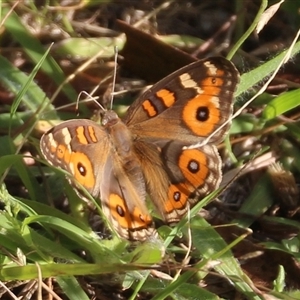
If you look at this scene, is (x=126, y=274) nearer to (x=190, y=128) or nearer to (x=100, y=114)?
(x=190, y=128)

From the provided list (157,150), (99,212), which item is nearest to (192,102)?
(157,150)

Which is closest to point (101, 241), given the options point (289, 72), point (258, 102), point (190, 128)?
point (190, 128)

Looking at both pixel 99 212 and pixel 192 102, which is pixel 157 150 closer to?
pixel 192 102

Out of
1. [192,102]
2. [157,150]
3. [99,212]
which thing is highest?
[192,102]

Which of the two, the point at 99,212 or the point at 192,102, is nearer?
the point at 192,102

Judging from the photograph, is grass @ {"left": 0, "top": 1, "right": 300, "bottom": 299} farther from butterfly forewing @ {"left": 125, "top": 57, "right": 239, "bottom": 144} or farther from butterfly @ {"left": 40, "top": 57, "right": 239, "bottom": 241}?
butterfly forewing @ {"left": 125, "top": 57, "right": 239, "bottom": 144}

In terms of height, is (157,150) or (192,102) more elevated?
(192,102)
